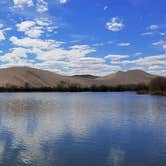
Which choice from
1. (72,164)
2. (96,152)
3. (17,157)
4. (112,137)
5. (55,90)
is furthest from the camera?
(55,90)

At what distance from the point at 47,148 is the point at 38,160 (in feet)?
9.76

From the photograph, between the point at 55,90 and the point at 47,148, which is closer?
the point at 47,148

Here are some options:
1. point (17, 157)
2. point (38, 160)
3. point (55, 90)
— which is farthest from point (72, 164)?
point (55, 90)

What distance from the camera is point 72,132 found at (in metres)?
26.8

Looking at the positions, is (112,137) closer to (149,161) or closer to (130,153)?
(130,153)

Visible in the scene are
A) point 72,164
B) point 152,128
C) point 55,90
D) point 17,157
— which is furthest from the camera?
point 55,90

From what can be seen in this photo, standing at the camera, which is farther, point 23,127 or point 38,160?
point 23,127

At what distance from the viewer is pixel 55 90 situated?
580 ft

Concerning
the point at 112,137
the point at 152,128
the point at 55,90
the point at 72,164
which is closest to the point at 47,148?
the point at 72,164

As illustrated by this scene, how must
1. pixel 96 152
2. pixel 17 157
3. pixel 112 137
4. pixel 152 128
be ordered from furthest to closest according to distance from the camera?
1. pixel 152 128
2. pixel 112 137
3. pixel 96 152
4. pixel 17 157

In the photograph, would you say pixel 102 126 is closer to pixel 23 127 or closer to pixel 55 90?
pixel 23 127

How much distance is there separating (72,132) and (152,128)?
733cm

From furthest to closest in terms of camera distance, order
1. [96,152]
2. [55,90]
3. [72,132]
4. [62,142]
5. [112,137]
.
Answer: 1. [55,90]
2. [72,132]
3. [112,137]
4. [62,142]
5. [96,152]

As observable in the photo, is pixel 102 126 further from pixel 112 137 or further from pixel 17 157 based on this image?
pixel 17 157
